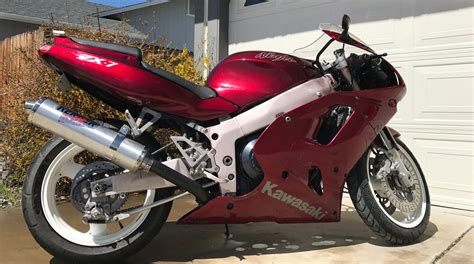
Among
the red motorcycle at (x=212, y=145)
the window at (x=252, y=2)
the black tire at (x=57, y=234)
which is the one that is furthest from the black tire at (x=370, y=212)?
the window at (x=252, y=2)

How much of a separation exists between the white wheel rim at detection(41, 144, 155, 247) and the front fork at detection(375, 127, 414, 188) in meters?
1.68

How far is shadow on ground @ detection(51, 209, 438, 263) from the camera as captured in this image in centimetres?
296

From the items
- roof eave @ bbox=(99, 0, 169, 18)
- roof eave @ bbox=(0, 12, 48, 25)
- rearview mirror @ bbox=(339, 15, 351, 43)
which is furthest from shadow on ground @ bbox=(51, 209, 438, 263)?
roof eave @ bbox=(99, 0, 169, 18)

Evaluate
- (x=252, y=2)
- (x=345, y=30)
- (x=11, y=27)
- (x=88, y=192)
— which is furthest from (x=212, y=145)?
(x=11, y=27)

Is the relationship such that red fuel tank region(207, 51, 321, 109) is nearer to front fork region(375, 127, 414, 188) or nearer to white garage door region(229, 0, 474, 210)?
front fork region(375, 127, 414, 188)

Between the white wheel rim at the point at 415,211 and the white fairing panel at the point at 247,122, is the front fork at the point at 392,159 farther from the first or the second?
the white fairing panel at the point at 247,122

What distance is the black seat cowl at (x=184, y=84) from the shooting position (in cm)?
263

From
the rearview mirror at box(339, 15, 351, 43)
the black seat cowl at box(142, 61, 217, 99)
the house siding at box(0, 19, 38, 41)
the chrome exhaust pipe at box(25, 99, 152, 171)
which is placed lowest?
the house siding at box(0, 19, 38, 41)

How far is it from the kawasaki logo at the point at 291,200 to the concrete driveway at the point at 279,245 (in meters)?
0.29

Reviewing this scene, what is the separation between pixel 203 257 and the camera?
9.50 feet

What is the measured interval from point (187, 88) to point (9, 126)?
298 centimetres

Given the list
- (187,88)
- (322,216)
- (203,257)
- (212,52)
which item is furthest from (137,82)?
(212,52)

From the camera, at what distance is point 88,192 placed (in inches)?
104

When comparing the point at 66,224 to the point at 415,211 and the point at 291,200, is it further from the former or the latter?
the point at 415,211
